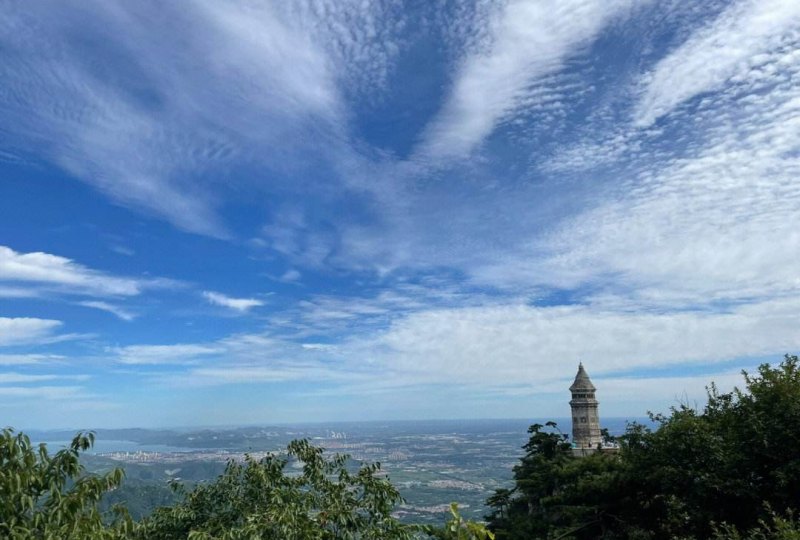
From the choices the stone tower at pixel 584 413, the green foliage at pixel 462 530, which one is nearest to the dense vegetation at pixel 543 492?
the green foliage at pixel 462 530

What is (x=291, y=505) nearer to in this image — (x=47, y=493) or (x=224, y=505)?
(x=224, y=505)

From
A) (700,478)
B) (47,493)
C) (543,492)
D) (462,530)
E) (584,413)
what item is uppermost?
(584,413)

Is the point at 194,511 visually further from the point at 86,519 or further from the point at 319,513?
the point at 86,519

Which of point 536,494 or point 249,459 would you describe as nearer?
point 249,459

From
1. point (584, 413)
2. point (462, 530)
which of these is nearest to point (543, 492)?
point (584, 413)

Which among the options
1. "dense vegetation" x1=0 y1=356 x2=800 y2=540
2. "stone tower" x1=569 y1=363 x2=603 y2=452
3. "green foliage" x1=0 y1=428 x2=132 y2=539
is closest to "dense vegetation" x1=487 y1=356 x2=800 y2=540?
"dense vegetation" x1=0 y1=356 x2=800 y2=540

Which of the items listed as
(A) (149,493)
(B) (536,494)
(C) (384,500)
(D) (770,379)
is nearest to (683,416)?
(D) (770,379)

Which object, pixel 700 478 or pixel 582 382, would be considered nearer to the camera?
pixel 700 478
